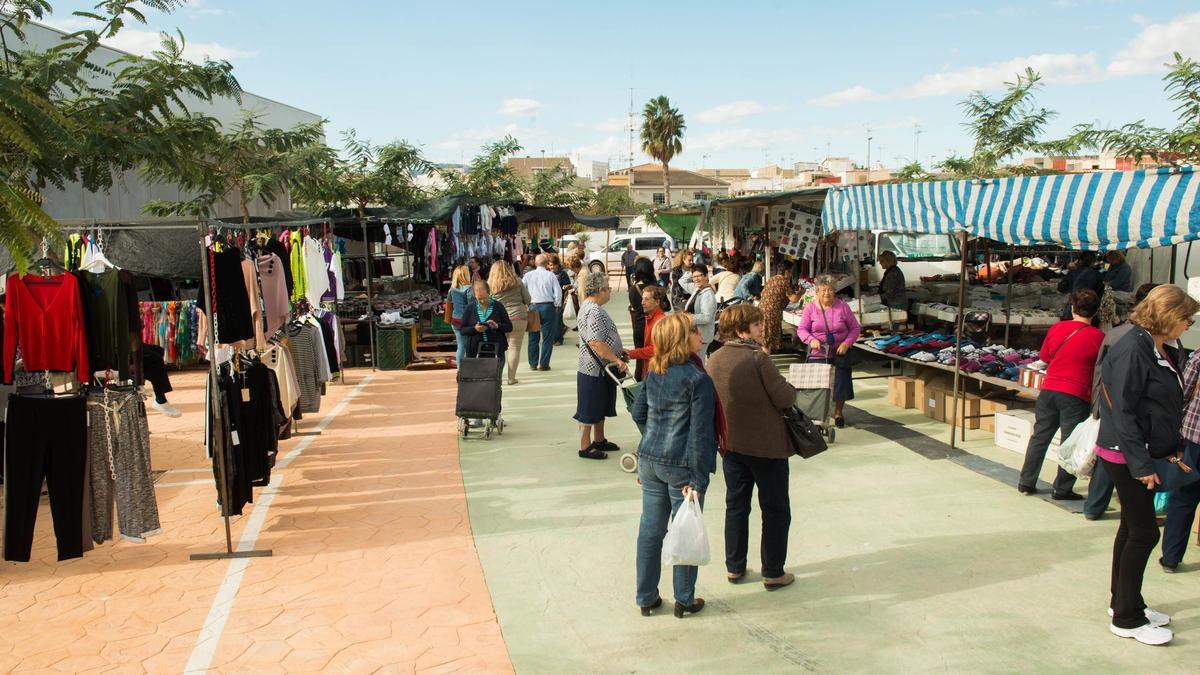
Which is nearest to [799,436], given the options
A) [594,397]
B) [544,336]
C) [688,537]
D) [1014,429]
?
[688,537]

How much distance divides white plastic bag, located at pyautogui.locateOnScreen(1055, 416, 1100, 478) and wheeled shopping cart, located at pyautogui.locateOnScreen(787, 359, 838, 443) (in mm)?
1982

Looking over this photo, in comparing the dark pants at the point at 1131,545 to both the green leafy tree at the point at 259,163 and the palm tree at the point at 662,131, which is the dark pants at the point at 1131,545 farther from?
the palm tree at the point at 662,131

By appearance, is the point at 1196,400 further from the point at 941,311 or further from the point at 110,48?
the point at 110,48

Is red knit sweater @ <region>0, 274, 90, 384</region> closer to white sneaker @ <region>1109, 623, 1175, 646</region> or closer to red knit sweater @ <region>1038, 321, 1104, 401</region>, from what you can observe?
white sneaker @ <region>1109, 623, 1175, 646</region>

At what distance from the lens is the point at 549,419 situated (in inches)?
374

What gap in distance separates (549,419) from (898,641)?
5578 mm

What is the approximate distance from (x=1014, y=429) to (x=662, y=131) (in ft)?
166

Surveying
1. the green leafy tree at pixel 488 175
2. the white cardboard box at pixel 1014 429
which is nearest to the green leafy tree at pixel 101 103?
the white cardboard box at pixel 1014 429

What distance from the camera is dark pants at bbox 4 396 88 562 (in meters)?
5.07

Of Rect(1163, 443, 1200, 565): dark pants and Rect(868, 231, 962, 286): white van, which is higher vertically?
Rect(868, 231, 962, 286): white van

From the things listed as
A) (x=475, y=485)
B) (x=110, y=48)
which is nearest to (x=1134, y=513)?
(x=475, y=485)

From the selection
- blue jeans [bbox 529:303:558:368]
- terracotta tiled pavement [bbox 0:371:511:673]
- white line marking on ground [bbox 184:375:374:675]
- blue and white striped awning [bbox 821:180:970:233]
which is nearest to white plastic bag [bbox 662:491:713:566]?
terracotta tiled pavement [bbox 0:371:511:673]

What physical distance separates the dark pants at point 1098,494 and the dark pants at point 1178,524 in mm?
761

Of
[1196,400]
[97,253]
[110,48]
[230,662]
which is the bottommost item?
[230,662]
